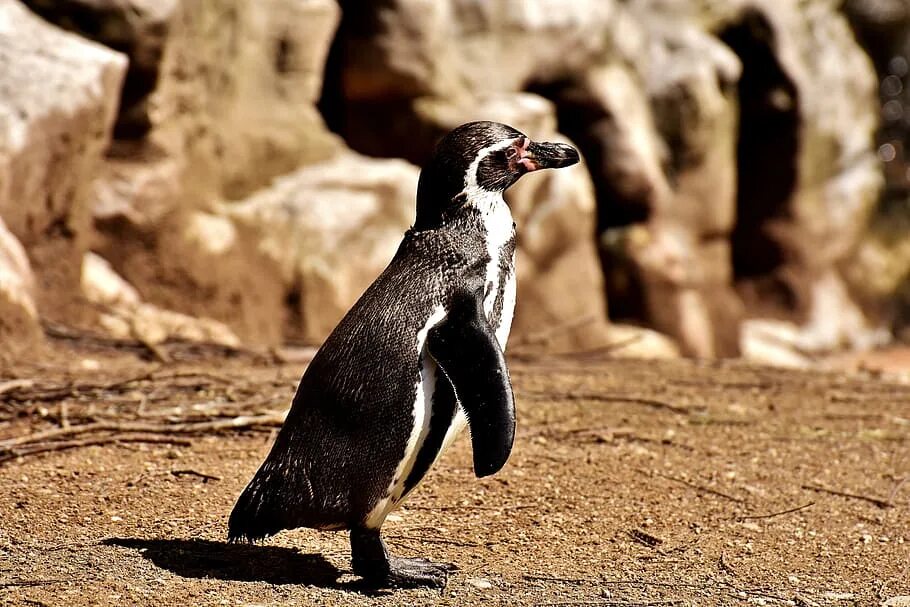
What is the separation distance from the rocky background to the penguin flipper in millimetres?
3059

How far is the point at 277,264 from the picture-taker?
749 cm

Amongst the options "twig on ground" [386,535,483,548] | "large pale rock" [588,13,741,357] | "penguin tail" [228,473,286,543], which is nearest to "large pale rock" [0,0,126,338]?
"twig on ground" [386,535,483,548]

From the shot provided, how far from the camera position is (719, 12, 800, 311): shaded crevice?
40.3ft

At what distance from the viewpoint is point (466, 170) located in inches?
113

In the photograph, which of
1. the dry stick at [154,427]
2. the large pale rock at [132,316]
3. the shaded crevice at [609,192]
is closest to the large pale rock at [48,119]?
the large pale rock at [132,316]

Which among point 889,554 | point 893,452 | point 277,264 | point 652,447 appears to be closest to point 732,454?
point 652,447

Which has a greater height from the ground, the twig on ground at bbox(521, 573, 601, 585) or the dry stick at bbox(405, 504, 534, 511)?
the twig on ground at bbox(521, 573, 601, 585)

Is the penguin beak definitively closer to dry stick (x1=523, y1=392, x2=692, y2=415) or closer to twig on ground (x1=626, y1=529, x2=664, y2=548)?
twig on ground (x1=626, y1=529, x2=664, y2=548)

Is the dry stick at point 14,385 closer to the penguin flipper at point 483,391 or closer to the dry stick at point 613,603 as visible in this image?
the penguin flipper at point 483,391

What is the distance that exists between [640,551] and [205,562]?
114 cm

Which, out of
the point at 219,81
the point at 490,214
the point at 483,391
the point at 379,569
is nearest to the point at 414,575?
the point at 379,569

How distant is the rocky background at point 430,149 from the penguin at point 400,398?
9.02 ft

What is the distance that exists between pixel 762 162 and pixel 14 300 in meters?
9.21

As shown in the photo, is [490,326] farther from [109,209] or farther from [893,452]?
[109,209]
